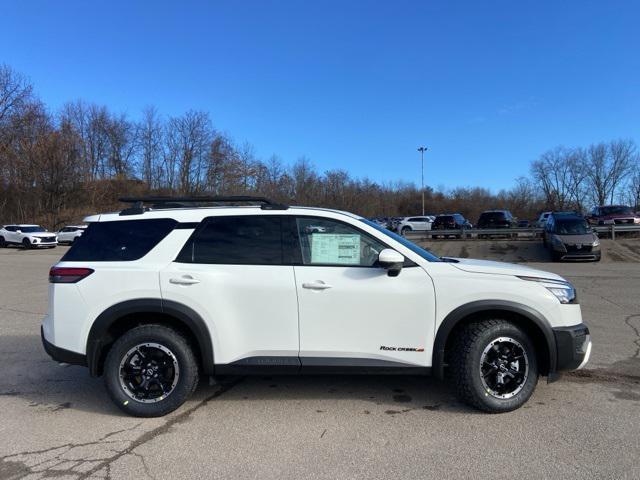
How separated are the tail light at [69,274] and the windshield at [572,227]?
2019 cm

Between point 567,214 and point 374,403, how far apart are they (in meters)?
20.6

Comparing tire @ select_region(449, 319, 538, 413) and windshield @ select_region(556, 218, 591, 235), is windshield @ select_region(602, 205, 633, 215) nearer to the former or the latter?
windshield @ select_region(556, 218, 591, 235)

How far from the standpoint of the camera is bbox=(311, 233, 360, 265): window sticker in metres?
4.13

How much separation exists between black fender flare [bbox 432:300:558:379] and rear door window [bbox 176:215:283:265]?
154 centimetres

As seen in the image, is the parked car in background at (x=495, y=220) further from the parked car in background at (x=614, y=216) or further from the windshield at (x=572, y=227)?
the windshield at (x=572, y=227)

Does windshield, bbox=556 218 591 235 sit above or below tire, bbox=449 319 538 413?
above

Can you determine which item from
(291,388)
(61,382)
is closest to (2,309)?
(61,382)

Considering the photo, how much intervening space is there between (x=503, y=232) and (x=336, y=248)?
25579mm

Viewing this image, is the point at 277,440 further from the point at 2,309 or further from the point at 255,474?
the point at 2,309

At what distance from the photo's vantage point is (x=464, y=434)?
365cm

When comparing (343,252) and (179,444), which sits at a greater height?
(343,252)

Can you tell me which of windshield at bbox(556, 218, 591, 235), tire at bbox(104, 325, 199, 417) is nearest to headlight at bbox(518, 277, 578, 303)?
tire at bbox(104, 325, 199, 417)

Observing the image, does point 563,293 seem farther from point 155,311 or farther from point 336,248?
point 155,311

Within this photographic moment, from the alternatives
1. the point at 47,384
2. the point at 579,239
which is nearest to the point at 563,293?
the point at 47,384
